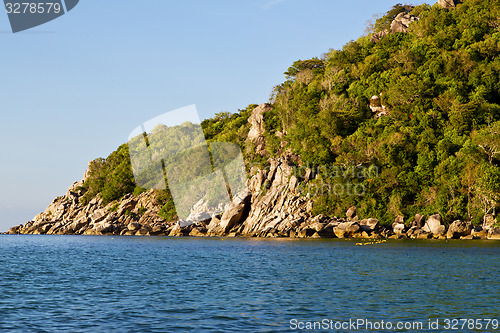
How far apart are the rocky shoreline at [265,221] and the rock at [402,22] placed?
60.8 metres

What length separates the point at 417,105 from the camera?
10419cm

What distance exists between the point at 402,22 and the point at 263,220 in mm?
82667

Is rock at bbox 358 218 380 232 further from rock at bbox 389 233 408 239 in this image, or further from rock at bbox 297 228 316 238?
rock at bbox 297 228 316 238

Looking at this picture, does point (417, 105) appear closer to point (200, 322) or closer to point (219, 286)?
point (219, 286)

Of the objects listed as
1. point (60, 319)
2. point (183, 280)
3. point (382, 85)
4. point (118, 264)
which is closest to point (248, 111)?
point (382, 85)

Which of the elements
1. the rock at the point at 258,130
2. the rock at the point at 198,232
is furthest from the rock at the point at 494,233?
the rock at the point at 258,130

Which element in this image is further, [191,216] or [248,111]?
[248,111]

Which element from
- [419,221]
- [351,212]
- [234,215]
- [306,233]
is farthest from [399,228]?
[234,215]

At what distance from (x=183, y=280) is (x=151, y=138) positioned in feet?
491

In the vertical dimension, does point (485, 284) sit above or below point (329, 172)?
below

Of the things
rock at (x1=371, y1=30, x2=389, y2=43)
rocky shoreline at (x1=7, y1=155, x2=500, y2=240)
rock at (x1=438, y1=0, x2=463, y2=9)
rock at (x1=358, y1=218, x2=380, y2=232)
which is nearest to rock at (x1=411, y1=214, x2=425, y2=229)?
rocky shoreline at (x1=7, y1=155, x2=500, y2=240)

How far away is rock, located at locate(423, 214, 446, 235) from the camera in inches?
3095

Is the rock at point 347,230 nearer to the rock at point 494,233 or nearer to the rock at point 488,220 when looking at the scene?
the rock at point 488,220

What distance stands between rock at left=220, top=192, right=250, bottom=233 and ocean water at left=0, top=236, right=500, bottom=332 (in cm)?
5327
